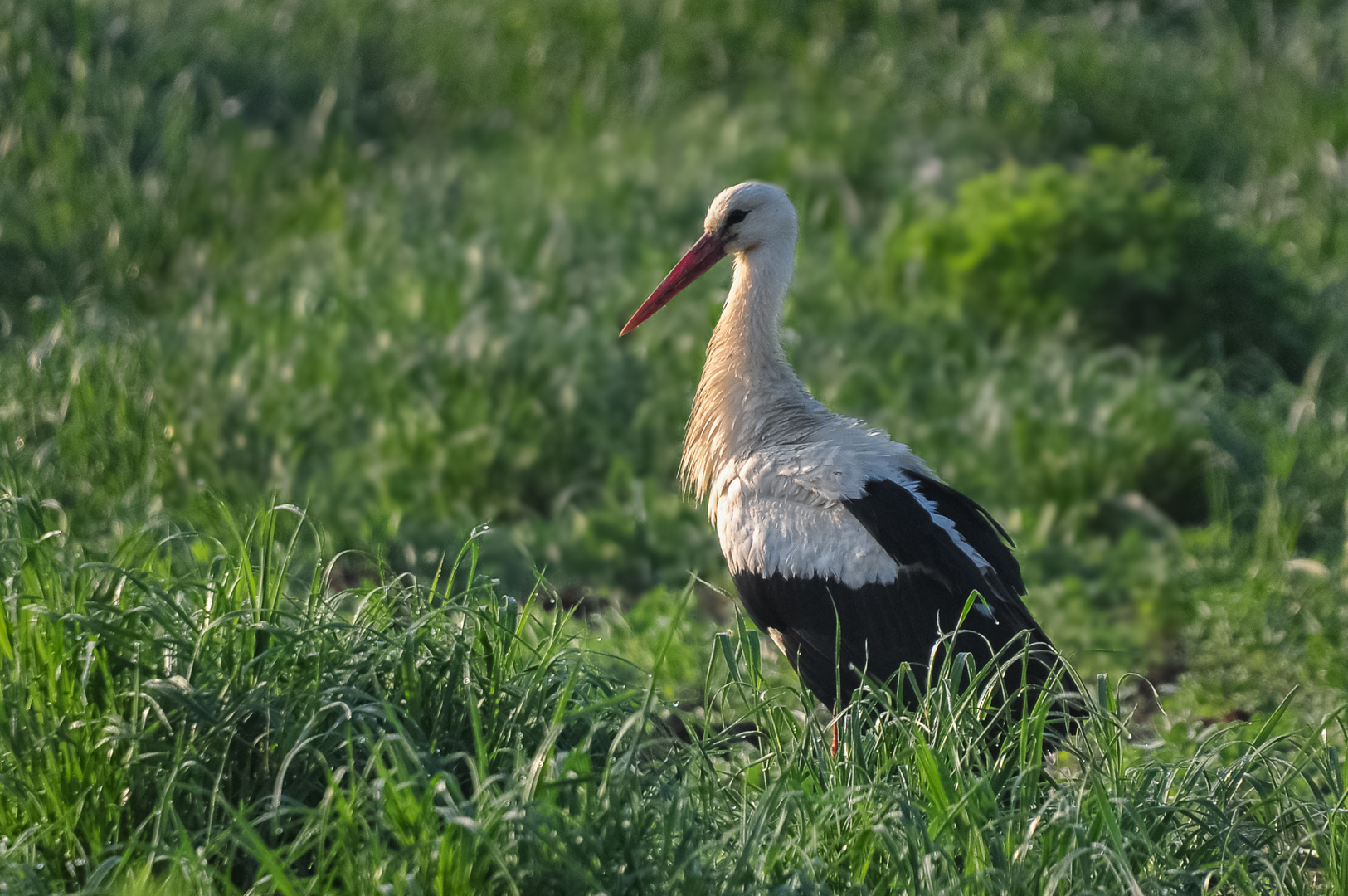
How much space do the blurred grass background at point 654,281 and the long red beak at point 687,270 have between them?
2.89 feet

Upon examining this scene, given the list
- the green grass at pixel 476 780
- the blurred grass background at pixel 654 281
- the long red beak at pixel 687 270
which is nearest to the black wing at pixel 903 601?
the green grass at pixel 476 780

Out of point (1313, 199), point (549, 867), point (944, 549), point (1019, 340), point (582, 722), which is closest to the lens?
point (549, 867)

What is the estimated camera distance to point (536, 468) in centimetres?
516

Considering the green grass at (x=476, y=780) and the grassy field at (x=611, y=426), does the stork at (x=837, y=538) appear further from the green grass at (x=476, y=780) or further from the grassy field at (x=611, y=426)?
the green grass at (x=476, y=780)

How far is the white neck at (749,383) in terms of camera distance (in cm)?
347

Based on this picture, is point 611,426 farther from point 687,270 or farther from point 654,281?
point 687,270

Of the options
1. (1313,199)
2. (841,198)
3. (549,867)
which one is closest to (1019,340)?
(841,198)

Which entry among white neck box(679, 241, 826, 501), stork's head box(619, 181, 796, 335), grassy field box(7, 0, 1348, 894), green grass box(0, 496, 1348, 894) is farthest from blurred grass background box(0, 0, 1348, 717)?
stork's head box(619, 181, 796, 335)

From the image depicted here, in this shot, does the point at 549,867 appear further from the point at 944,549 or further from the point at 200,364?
the point at 200,364

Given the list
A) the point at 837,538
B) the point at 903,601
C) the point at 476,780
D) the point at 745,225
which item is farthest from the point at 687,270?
the point at 476,780

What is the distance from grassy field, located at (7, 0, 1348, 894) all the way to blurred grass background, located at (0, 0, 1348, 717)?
24 millimetres

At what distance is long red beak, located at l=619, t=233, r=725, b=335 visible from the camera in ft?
12.4

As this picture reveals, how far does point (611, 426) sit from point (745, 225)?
1.75 meters

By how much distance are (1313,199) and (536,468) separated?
201 inches
